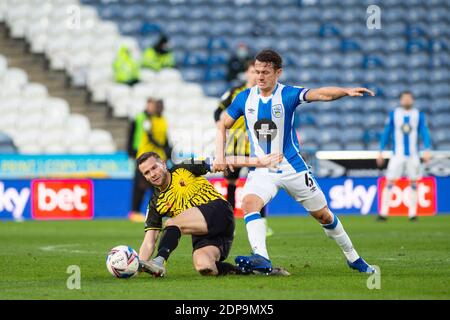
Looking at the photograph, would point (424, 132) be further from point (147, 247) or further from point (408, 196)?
point (147, 247)

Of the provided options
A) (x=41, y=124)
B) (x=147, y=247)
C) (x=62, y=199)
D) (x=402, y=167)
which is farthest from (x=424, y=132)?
(x=147, y=247)

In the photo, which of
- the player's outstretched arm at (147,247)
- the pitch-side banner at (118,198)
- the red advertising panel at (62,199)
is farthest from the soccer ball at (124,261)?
the red advertising panel at (62,199)

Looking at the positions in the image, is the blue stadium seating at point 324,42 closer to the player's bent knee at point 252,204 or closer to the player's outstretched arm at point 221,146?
the player's outstretched arm at point 221,146

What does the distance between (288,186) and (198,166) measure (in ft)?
2.55

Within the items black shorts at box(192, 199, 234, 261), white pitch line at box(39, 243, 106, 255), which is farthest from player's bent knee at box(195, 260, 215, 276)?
white pitch line at box(39, 243, 106, 255)

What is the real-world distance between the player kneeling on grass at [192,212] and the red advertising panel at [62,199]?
36.3 ft

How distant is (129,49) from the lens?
23719mm

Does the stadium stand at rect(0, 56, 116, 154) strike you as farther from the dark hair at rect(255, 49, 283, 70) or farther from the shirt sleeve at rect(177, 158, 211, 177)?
the dark hair at rect(255, 49, 283, 70)

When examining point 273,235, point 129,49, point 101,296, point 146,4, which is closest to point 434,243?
point 273,235

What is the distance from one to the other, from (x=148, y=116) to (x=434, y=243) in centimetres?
730

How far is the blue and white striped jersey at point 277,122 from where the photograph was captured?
8.20m

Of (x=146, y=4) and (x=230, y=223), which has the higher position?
(x=146, y=4)

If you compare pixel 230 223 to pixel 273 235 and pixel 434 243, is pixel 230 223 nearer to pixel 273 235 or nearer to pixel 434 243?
pixel 434 243

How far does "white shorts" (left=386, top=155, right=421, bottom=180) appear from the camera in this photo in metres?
17.8
